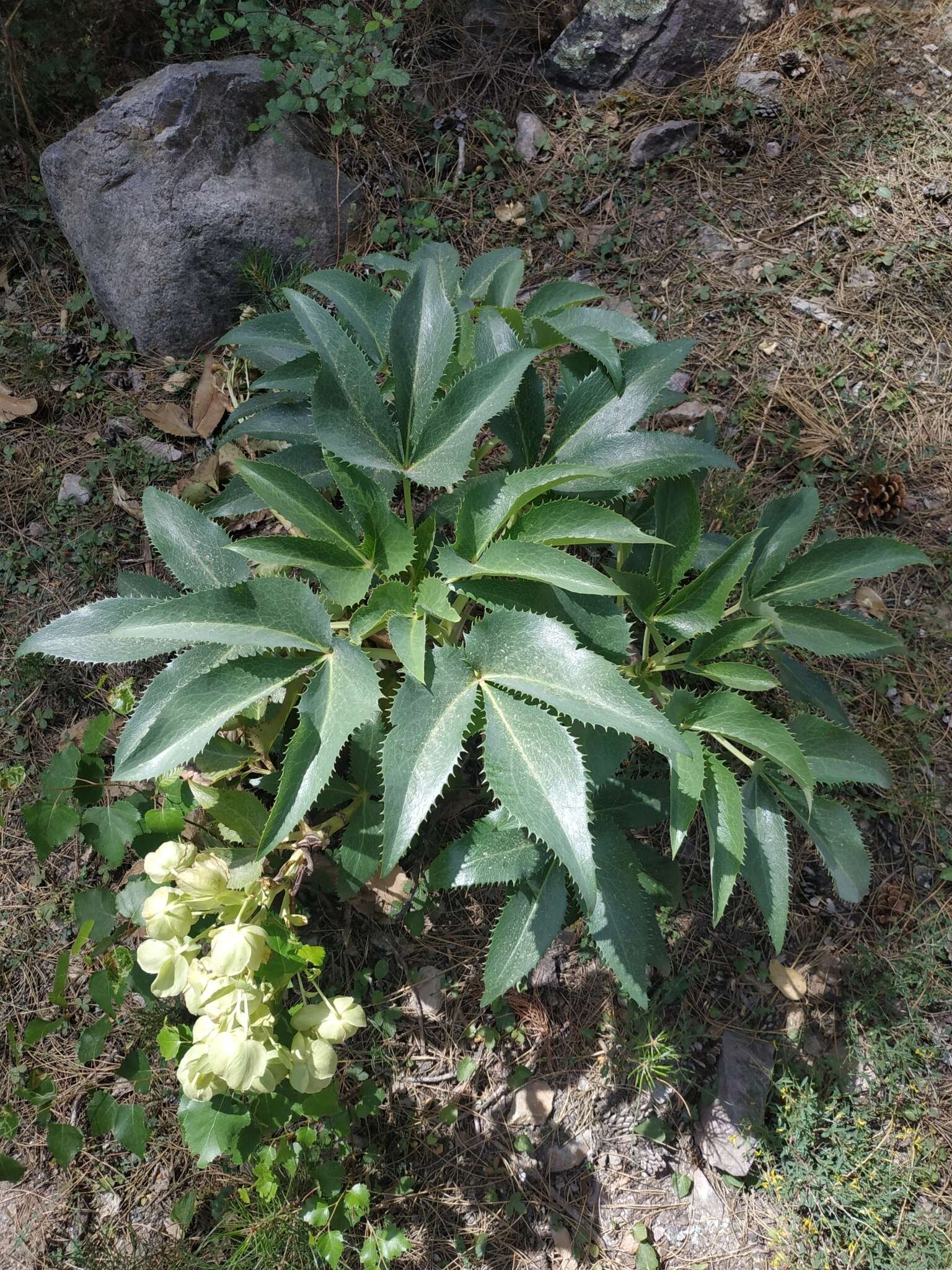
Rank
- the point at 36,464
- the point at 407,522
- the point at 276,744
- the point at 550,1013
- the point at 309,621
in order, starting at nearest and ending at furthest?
the point at 309,621, the point at 407,522, the point at 276,744, the point at 550,1013, the point at 36,464

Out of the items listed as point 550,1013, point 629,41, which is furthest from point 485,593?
point 629,41

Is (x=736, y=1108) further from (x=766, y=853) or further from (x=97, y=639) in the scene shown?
(x=97, y=639)

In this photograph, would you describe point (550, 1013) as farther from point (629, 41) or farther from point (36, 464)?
point (629, 41)

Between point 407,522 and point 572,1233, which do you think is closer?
point 407,522

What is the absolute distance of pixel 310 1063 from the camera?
125 centimetres

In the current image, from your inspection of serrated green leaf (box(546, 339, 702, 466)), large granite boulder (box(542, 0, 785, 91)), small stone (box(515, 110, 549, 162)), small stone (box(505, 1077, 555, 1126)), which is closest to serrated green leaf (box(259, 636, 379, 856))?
serrated green leaf (box(546, 339, 702, 466))

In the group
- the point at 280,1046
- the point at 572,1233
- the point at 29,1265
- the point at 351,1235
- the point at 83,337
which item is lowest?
the point at 572,1233

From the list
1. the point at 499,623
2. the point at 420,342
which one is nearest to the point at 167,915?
the point at 499,623

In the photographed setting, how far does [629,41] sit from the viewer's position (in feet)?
8.53

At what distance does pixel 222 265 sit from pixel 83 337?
499 millimetres

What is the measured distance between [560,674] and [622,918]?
0.55m

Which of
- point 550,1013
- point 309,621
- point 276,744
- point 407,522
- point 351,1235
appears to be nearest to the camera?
point 309,621

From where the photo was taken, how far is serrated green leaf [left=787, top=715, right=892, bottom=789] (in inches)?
55.4

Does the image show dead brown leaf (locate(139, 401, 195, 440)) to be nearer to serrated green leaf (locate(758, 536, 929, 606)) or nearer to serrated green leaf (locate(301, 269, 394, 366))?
serrated green leaf (locate(301, 269, 394, 366))
